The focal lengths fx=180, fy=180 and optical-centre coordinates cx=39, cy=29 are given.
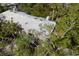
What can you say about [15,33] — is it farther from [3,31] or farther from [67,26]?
[67,26]

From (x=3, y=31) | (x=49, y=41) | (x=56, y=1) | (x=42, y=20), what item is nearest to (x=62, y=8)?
(x=56, y=1)

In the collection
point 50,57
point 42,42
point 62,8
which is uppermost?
point 62,8

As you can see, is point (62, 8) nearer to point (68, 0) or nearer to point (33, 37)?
point (68, 0)

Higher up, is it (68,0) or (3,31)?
(68,0)

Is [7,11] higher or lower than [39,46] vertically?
higher

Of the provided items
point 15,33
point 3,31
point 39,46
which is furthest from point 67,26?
point 3,31

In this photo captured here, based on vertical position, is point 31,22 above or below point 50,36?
above
